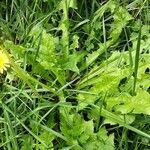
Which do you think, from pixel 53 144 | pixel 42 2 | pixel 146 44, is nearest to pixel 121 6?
pixel 146 44

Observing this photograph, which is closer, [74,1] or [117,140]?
[117,140]

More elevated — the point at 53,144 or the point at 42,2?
the point at 42,2

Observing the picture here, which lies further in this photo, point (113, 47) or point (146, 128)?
point (113, 47)

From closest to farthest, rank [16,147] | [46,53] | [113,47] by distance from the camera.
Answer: [16,147] < [46,53] < [113,47]

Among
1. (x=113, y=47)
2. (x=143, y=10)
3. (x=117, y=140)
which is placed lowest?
(x=117, y=140)

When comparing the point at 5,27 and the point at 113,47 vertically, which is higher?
the point at 5,27

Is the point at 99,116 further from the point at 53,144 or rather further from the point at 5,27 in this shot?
the point at 5,27

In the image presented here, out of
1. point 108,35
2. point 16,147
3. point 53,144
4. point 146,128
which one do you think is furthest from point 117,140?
point 108,35

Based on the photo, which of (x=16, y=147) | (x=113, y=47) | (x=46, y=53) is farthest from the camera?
(x=113, y=47)

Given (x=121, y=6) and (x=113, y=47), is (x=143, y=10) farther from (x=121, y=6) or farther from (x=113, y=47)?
(x=113, y=47)
